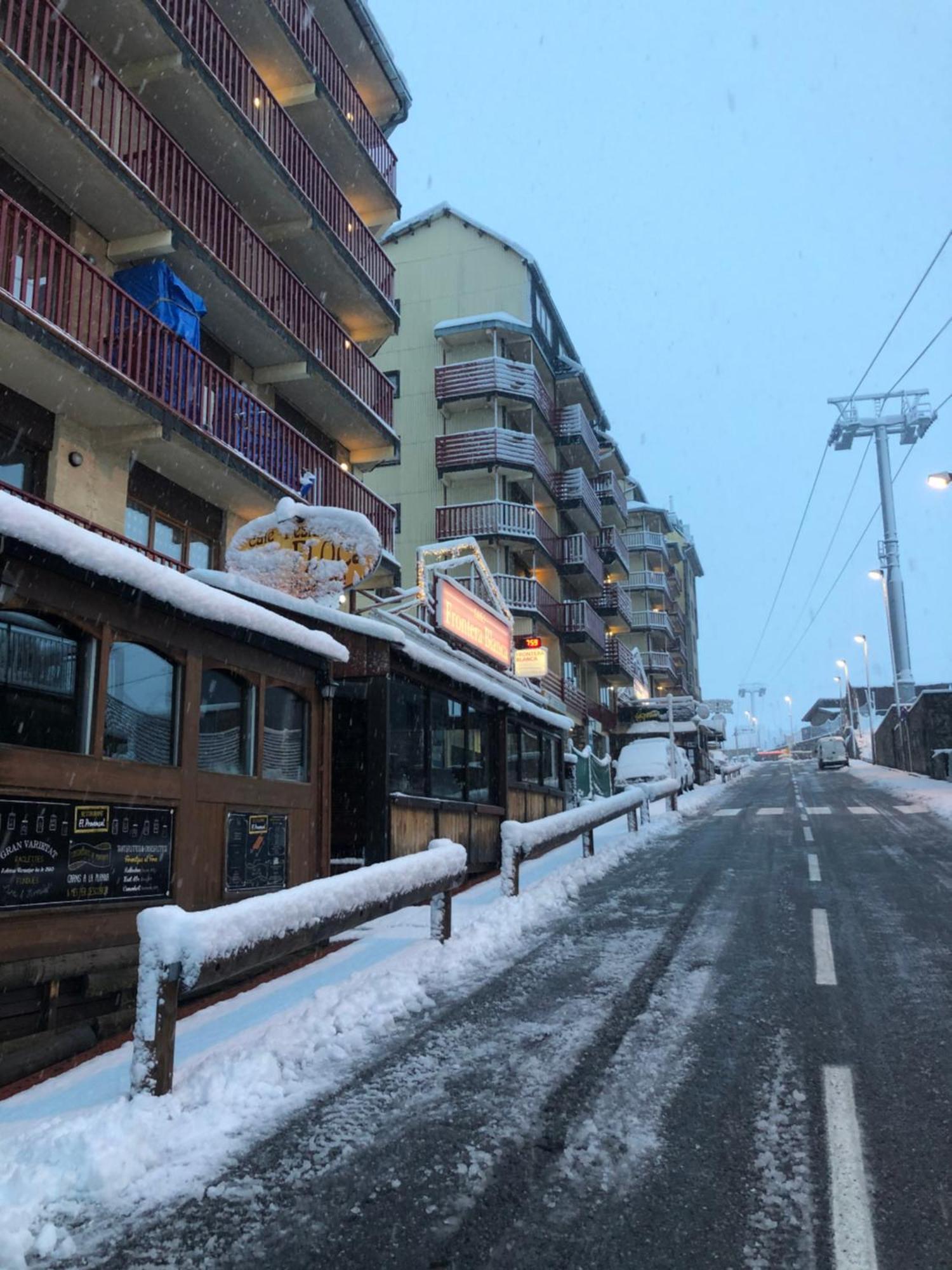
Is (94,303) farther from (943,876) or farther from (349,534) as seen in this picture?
(943,876)

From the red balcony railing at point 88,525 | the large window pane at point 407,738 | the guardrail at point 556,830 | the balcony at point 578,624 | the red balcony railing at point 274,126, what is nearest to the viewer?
the red balcony railing at point 88,525

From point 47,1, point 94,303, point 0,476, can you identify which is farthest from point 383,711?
point 47,1

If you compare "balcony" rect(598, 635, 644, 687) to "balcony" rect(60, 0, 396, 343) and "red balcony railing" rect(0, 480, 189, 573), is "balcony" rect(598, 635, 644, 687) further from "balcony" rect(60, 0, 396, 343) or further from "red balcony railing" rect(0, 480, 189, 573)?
"red balcony railing" rect(0, 480, 189, 573)

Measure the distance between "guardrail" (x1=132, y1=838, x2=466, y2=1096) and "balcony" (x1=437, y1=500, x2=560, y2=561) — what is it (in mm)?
26215

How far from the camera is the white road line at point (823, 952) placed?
673 cm

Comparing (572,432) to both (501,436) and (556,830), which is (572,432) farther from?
(556,830)

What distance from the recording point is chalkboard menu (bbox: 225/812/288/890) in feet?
24.0

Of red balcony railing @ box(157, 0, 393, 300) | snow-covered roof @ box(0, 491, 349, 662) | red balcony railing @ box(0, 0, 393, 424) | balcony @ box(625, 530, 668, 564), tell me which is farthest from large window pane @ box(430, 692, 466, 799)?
balcony @ box(625, 530, 668, 564)

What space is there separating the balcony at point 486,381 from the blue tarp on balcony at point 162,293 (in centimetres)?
2077

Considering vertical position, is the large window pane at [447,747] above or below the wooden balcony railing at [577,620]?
below

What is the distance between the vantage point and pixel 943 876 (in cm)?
1146

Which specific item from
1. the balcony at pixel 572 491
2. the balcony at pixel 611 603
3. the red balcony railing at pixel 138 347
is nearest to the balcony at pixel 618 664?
the balcony at pixel 611 603

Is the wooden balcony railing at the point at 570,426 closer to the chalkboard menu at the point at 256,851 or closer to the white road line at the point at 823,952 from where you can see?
the white road line at the point at 823,952

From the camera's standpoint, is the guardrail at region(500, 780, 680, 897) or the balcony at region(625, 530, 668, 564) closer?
the guardrail at region(500, 780, 680, 897)
